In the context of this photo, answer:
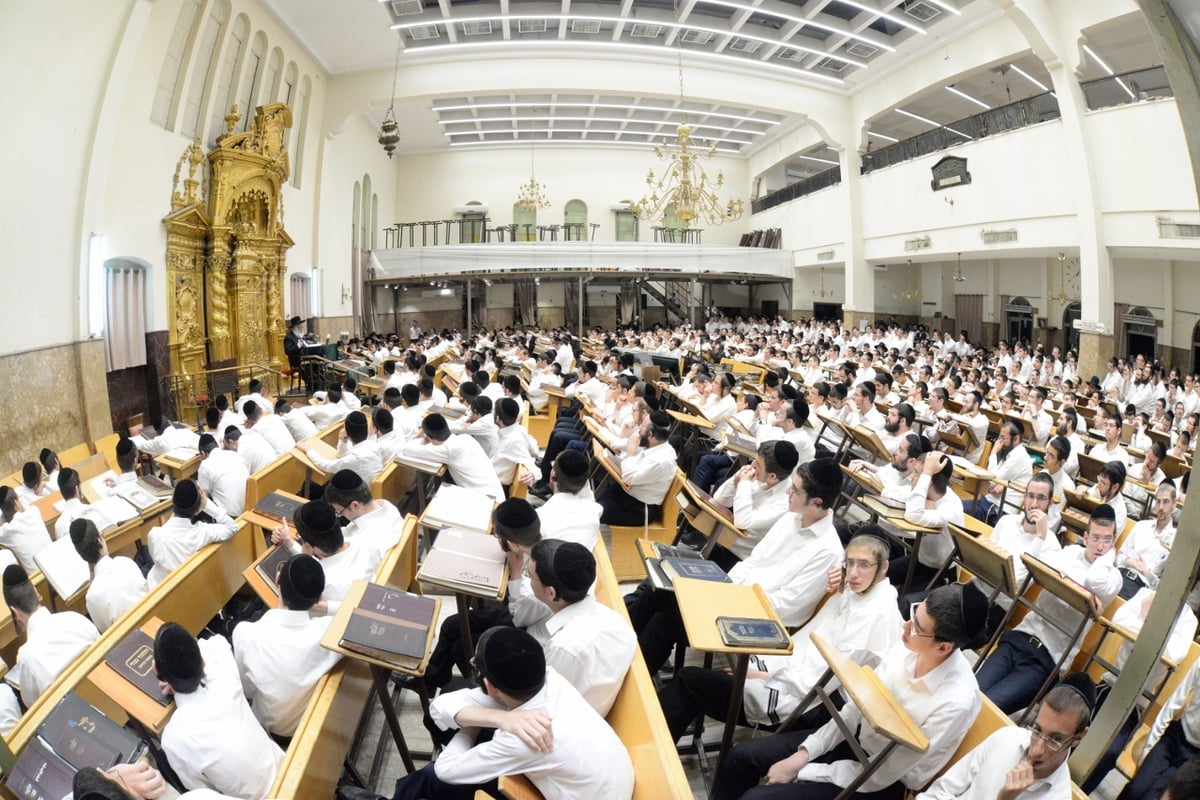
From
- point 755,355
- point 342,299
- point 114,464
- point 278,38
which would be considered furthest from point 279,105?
point 755,355

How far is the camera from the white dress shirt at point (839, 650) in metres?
3.08

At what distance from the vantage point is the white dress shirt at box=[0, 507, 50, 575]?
172 inches

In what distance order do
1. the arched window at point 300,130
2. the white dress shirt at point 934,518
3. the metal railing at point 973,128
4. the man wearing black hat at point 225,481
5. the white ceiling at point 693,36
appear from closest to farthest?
the white dress shirt at point 934,518 → the man wearing black hat at point 225,481 → the metal railing at point 973,128 → the white ceiling at point 693,36 → the arched window at point 300,130

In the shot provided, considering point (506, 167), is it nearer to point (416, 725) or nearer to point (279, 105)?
point (279, 105)

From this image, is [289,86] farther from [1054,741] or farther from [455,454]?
[1054,741]

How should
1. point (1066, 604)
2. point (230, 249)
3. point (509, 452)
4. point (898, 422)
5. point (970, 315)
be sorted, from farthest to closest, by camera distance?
point (970, 315)
point (230, 249)
point (898, 422)
point (509, 452)
point (1066, 604)

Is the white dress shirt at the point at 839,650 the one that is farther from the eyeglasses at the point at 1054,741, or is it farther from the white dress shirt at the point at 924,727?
the eyeglasses at the point at 1054,741

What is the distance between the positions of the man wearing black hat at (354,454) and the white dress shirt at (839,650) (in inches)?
150

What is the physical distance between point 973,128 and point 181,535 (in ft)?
62.6

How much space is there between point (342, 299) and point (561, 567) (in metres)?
18.7

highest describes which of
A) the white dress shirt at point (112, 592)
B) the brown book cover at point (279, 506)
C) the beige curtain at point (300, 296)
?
the beige curtain at point (300, 296)

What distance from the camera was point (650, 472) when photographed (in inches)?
215

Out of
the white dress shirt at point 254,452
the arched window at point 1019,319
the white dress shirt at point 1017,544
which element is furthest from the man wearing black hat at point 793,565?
the arched window at point 1019,319

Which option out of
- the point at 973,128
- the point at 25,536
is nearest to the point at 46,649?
the point at 25,536
